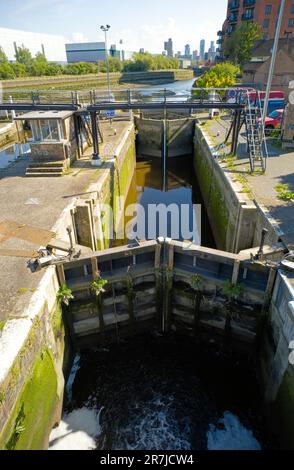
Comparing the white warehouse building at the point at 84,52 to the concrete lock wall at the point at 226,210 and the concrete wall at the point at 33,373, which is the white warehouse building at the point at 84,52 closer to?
the concrete lock wall at the point at 226,210

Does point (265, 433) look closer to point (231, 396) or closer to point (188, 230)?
point (231, 396)

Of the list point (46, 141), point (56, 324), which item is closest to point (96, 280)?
point (56, 324)

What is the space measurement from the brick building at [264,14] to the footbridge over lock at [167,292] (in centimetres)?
7483

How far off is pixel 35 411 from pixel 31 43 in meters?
161

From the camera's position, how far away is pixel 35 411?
8234 mm

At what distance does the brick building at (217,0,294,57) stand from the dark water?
76.8 metres

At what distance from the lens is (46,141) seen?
58.5 feet

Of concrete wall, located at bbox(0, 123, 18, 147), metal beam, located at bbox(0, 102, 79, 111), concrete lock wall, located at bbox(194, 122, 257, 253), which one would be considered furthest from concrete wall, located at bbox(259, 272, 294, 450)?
concrete wall, located at bbox(0, 123, 18, 147)

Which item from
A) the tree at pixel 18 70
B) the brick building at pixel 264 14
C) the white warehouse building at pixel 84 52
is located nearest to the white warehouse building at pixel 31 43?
the white warehouse building at pixel 84 52

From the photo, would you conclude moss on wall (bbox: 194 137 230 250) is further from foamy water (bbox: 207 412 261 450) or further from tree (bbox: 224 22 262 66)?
tree (bbox: 224 22 262 66)

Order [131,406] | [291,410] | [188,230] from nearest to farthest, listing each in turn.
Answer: [291,410] < [131,406] < [188,230]

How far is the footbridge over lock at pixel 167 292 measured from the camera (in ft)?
36.2

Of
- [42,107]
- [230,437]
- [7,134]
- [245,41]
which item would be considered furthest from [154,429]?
[245,41]

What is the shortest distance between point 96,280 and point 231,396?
20.7 ft
